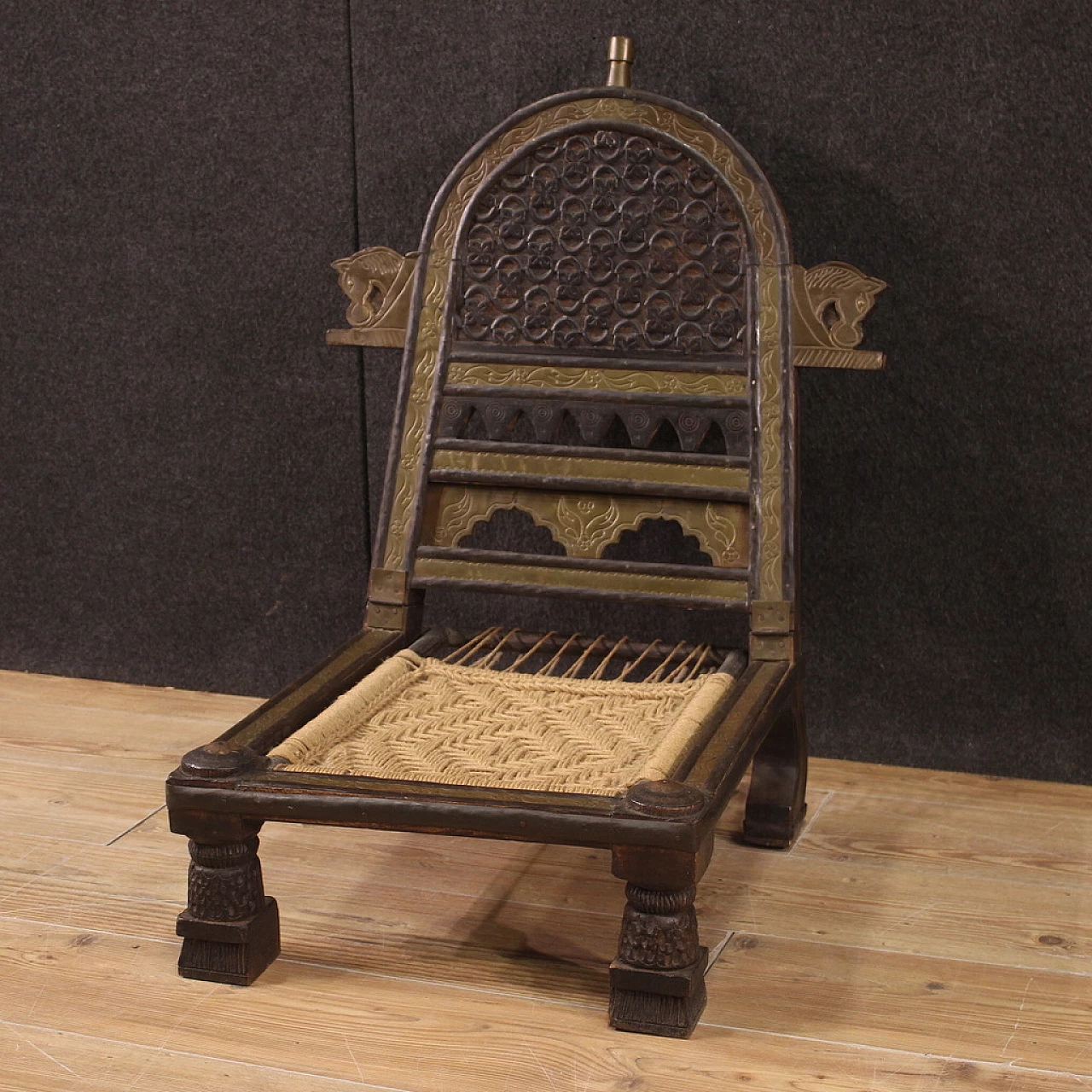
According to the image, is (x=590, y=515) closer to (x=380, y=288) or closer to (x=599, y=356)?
(x=599, y=356)

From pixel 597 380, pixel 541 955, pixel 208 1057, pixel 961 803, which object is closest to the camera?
pixel 208 1057

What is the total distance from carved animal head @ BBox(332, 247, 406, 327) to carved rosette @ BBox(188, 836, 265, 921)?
863 millimetres

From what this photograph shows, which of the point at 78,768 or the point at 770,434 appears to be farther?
the point at 78,768

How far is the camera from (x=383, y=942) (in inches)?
72.2

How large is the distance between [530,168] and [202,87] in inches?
28.7

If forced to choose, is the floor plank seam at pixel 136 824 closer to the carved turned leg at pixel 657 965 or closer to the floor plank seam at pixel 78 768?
the floor plank seam at pixel 78 768

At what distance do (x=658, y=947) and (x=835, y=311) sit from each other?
955 millimetres

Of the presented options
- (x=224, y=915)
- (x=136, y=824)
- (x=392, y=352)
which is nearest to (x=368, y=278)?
(x=392, y=352)

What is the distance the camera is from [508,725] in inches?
74.4

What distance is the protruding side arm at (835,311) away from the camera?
2.05 m

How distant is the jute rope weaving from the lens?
1.71 metres

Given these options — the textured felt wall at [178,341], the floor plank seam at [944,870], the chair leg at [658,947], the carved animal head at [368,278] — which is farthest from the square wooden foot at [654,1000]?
the textured felt wall at [178,341]

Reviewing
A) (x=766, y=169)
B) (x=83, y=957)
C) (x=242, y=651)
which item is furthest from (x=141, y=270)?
(x=83, y=957)

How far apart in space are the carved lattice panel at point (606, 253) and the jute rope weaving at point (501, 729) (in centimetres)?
50
